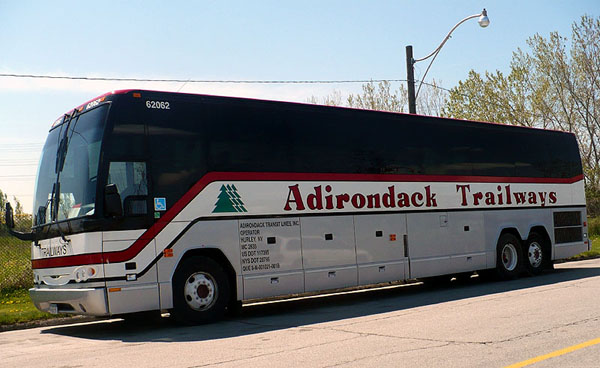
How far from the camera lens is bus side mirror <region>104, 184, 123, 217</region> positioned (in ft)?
32.8

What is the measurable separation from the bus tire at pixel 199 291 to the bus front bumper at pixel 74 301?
122 centimetres

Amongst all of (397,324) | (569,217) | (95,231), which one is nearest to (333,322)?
(397,324)

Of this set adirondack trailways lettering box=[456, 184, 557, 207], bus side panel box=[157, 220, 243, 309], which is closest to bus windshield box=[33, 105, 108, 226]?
bus side panel box=[157, 220, 243, 309]

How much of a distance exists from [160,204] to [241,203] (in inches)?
62.5

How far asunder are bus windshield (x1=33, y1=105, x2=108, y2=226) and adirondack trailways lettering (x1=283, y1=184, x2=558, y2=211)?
3.62 metres

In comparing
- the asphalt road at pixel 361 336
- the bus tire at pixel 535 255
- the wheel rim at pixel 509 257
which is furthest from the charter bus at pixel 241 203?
the bus tire at pixel 535 255

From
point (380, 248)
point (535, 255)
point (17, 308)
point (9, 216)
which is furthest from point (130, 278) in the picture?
point (535, 255)

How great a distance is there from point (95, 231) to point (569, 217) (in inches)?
538

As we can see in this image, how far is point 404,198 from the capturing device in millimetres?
14648

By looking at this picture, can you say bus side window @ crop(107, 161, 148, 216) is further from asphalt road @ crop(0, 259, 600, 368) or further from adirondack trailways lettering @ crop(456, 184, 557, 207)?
adirondack trailways lettering @ crop(456, 184, 557, 207)

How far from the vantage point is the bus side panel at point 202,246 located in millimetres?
10750

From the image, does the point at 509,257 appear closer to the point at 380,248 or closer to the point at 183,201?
the point at 380,248

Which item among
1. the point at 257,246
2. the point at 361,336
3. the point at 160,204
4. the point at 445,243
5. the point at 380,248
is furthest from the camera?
the point at 445,243

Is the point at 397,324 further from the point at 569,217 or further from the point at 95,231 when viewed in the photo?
the point at 569,217
